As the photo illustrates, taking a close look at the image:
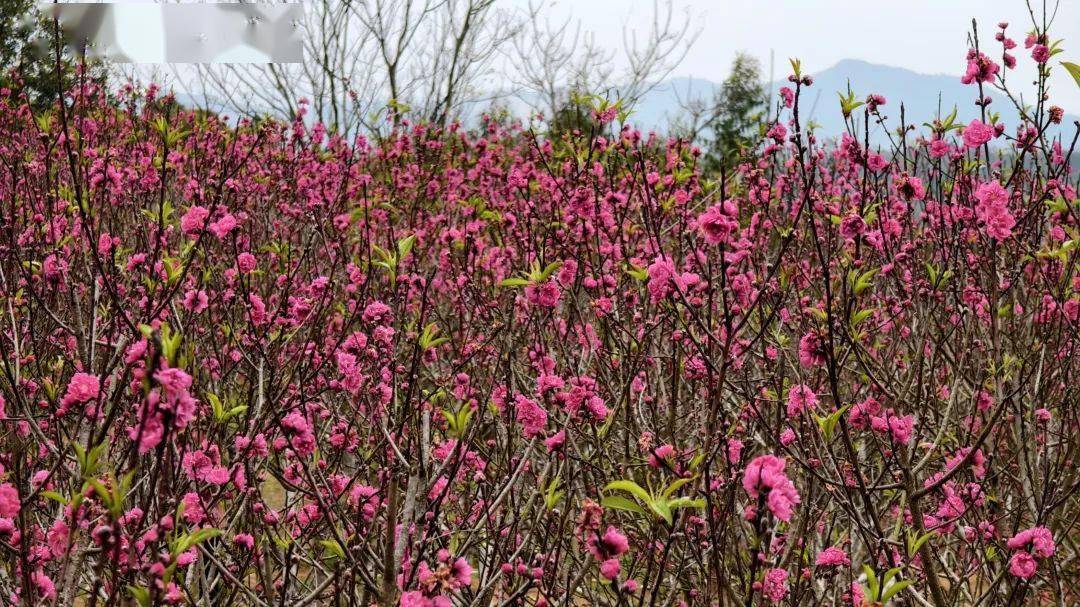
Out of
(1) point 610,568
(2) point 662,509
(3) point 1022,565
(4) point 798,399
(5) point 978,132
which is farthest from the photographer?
(5) point 978,132

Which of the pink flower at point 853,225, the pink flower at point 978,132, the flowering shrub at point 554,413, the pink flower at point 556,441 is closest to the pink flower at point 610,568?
the flowering shrub at point 554,413

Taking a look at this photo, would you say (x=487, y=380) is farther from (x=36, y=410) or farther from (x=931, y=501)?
(x=931, y=501)

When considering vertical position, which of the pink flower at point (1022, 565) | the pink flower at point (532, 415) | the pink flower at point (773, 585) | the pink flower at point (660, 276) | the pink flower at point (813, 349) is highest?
the pink flower at point (660, 276)

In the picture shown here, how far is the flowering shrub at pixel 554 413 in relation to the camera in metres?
2.56

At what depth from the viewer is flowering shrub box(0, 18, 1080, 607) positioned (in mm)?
2562

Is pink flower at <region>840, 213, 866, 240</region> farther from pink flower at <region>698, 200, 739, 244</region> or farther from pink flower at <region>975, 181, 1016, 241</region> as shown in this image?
pink flower at <region>975, 181, 1016, 241</region>

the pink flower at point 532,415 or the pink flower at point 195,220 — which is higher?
the pink flower at point 195,220

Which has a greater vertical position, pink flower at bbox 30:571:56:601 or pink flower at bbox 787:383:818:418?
pink flower at bbox 787:383:818:418

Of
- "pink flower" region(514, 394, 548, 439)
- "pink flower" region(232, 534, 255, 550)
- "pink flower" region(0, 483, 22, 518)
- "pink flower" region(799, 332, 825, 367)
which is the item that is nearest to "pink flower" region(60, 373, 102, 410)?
"pink flower" region(0, 483, 22, 518)

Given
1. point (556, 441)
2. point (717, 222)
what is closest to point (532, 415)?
point (556, 441)

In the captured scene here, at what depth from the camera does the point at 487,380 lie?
4891 mm

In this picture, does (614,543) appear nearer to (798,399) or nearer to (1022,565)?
(1022,565)

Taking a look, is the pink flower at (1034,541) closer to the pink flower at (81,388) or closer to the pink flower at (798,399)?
the pink flower at (798,399)

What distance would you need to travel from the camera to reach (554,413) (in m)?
4.10
